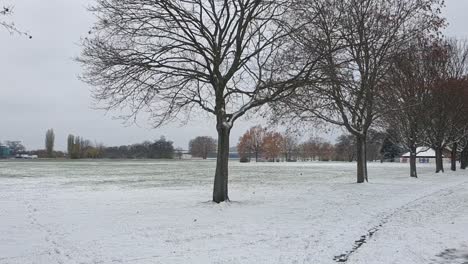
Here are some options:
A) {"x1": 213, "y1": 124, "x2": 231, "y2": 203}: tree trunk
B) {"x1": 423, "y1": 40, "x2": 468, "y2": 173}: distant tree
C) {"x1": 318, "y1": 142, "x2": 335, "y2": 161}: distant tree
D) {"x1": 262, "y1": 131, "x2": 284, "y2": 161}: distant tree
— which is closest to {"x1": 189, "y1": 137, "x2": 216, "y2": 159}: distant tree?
{"x1": 262, "y1": 131, "x2": 284, "y2": 161}: distant tree

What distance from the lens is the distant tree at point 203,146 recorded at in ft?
611

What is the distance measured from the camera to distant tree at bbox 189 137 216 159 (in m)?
186

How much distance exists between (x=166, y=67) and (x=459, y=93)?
3316cm

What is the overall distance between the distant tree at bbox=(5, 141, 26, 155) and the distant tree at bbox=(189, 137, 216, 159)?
209ft

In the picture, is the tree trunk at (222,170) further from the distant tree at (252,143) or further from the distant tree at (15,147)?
the distant tree at (15,147)

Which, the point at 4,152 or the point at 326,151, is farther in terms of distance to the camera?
the point at 4,152

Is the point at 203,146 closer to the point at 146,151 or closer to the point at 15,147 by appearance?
the point at 146,151

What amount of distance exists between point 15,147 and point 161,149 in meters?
57.5

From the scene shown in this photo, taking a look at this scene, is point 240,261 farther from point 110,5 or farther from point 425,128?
point 425,128

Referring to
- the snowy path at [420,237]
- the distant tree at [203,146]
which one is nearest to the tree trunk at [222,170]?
the snowy path at [420,237]

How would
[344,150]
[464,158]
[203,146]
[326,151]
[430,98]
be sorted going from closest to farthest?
1. [430,98]
2. [464,158]
3. [344,150]
4. [326,151]
5. [203,146]

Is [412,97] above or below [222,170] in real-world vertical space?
above

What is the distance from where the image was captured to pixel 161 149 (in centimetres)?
17212

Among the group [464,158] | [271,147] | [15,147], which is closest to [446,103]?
[464,158]
